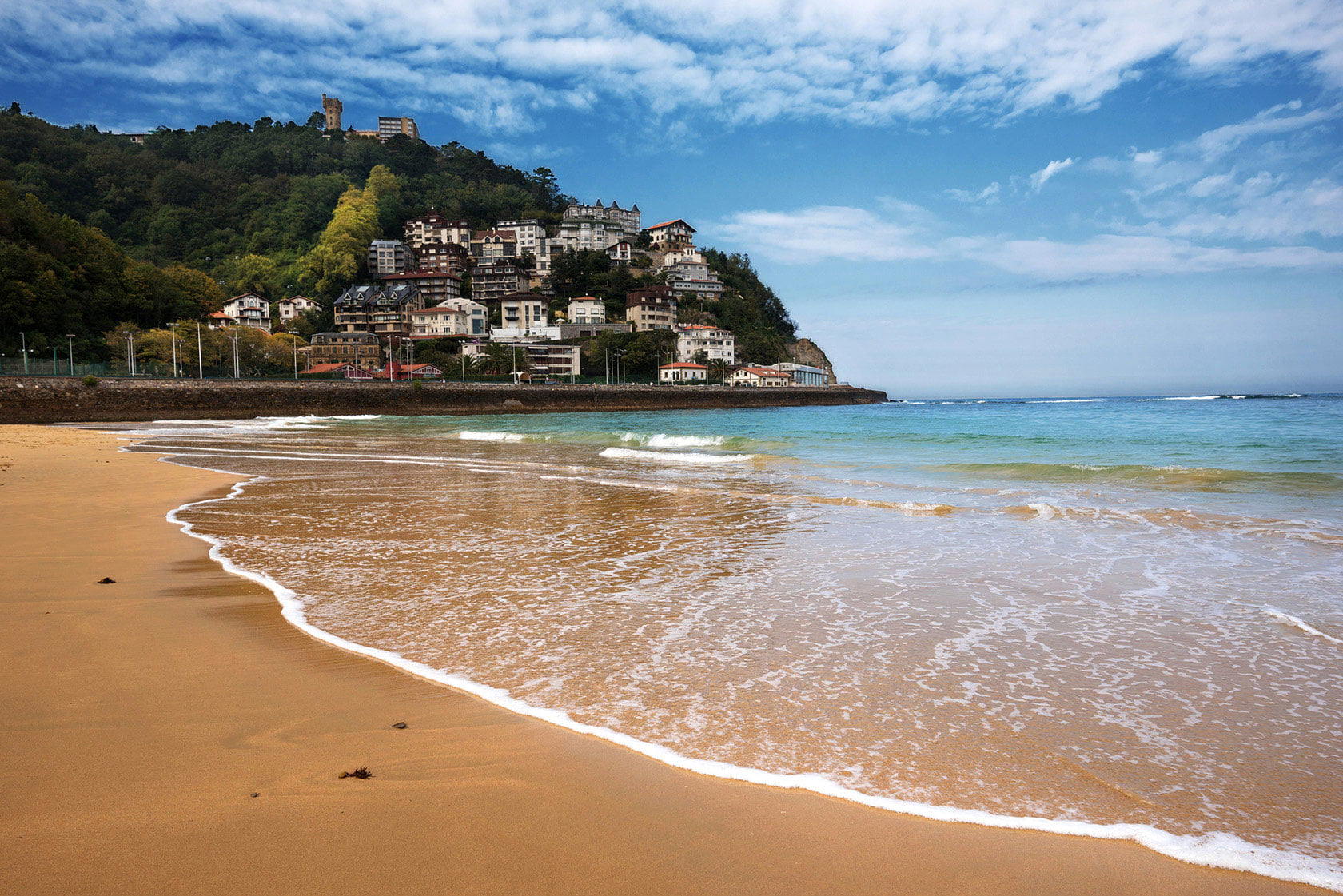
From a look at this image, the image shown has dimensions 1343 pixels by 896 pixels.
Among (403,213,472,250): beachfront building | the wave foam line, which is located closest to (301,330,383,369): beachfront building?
(403,213,472,250): beachfront building

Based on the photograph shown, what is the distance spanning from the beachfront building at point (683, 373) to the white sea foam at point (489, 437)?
62.2 m

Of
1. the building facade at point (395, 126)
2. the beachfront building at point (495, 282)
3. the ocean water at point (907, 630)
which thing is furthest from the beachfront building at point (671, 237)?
the ocean water at point (907, 630)

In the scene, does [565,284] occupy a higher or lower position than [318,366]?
higher

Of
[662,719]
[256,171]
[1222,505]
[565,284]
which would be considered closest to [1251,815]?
[662,719]

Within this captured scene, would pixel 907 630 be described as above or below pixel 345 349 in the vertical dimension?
below

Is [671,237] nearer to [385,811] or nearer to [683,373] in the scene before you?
[683,373]

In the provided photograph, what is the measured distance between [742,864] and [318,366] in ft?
309

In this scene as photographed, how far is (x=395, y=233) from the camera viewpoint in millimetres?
127250

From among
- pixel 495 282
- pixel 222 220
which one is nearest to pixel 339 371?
pixel 495 282

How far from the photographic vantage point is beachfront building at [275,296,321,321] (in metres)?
102

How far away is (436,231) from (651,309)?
4570cm

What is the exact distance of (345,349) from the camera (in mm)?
89438

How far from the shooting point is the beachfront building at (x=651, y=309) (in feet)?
345

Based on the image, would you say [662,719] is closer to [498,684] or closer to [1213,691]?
[498,684]
